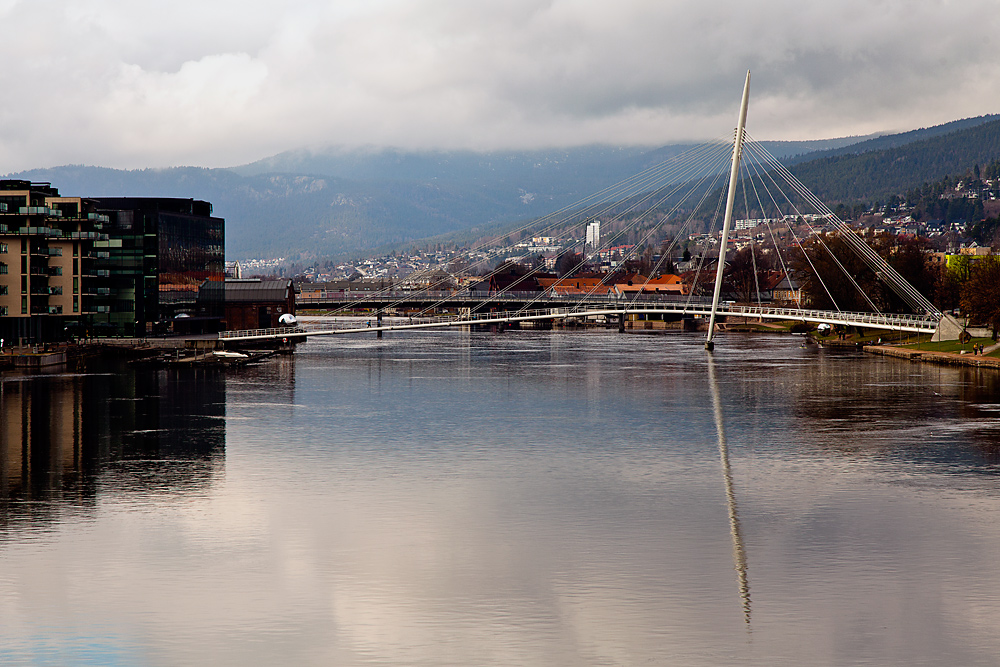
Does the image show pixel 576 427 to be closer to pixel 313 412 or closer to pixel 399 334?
pixel 313 412

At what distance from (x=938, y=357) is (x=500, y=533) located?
1955 inches

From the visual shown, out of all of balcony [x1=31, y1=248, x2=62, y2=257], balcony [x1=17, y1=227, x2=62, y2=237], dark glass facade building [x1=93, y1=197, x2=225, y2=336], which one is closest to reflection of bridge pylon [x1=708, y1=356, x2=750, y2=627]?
balcony [x1=17, y1=227, x2=62, y2=237]

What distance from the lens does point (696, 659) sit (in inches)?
538

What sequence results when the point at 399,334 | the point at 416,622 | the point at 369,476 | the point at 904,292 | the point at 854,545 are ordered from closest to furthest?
the point at 416,622 < the point at 854,545 < the point at 369,476 < the point at 904,292 < the point at 399,334

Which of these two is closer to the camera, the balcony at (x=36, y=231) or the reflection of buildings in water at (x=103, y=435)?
the reflection of buildings in water at (x=103, y=435)

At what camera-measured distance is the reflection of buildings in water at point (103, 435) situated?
82.8 feet

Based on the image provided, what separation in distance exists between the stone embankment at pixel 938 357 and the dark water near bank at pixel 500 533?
1864 cm

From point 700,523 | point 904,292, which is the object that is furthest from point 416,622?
point 904,292

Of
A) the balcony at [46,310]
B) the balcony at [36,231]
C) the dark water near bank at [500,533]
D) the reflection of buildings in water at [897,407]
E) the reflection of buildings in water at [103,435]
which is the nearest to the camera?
the dark water near bank at [500,533]

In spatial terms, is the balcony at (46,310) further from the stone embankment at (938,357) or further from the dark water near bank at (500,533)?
the stone embankment at (938,357)

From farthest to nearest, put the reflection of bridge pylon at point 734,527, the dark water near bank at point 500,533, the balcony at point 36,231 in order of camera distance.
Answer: the balcony at point 36,231 → the reflection of bridge pylon at point 734,527 → the dark water near bank at point 500,533

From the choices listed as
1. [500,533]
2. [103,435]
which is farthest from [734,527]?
[103,435]

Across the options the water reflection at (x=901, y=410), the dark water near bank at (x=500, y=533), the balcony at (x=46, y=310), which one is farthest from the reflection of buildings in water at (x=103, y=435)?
the water reflection at (x=901, y=410)

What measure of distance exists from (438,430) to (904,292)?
5286 cm
